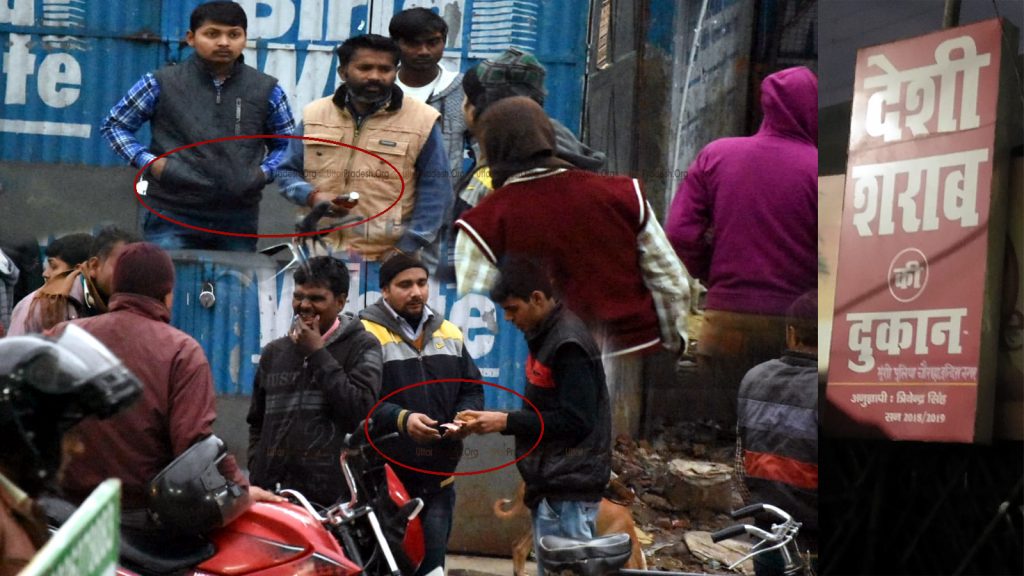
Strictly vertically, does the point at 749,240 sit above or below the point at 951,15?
Result: below

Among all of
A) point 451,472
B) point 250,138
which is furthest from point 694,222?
point 250,138

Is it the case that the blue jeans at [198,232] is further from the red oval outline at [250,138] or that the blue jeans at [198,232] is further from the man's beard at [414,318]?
the man's beard at [414,318]

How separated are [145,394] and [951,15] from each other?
7.71 feet

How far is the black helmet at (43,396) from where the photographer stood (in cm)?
227

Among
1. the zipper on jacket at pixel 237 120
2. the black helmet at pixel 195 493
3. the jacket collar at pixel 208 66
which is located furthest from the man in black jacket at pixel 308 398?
the jacket collar at pixel 208 66

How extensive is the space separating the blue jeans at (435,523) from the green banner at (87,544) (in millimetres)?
1413

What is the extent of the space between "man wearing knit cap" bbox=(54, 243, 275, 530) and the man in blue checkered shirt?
99mm

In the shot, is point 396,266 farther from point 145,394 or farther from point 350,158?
point 145,394

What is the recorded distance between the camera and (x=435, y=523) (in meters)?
3.21

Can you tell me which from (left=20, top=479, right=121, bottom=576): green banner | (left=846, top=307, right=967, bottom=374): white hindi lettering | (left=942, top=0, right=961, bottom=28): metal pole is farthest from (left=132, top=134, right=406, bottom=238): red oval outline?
(left=942, top=0, right=961, bottom=28): metal pole

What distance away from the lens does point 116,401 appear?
2562 mm

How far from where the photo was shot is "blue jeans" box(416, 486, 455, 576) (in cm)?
319

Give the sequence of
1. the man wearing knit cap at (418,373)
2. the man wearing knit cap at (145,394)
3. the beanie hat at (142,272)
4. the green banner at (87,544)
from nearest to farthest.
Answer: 1. the green banner at (87,544)
2. the man wearing knit cap at (145,394)
3. the beanie hat at (142,272)
4. the man wearing knit cap at (418,373)

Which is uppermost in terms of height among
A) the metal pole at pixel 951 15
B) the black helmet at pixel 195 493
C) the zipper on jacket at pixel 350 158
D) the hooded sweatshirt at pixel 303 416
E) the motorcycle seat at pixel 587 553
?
the metal pole at pixel 951 15
